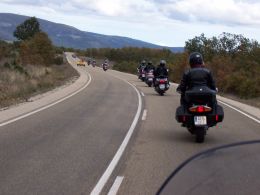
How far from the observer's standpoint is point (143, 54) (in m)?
187

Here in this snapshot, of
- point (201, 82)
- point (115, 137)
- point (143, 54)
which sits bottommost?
point (143, 54)

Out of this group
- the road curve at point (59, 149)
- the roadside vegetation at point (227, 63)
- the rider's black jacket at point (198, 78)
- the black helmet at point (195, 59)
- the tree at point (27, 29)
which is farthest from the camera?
the tree at point (27, 29)

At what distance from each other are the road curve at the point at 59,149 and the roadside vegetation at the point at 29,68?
5887 mm

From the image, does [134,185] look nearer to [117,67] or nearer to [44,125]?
[44,125]

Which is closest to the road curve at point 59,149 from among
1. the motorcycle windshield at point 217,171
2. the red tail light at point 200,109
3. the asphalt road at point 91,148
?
the asphalt road at point 91,148

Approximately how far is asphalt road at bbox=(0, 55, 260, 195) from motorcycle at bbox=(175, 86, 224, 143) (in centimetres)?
36

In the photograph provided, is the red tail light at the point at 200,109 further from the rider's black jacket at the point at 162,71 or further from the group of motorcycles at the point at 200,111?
the rider's black jacket at the point at 162,71

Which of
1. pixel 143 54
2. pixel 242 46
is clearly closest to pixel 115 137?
pixel 242 46

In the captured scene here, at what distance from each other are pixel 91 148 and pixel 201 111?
2.41 m

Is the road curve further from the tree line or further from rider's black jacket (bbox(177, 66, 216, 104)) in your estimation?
the tree line

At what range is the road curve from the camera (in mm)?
7262

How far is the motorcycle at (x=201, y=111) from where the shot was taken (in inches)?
449

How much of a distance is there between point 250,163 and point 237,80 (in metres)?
42.6

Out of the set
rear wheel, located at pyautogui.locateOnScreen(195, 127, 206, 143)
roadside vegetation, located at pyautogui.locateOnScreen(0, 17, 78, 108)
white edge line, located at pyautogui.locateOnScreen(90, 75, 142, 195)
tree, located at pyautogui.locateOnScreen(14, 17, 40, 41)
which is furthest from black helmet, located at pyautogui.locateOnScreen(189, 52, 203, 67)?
tree, located at pyautogui.locateOnScreen(14, 17, 40, 41)
